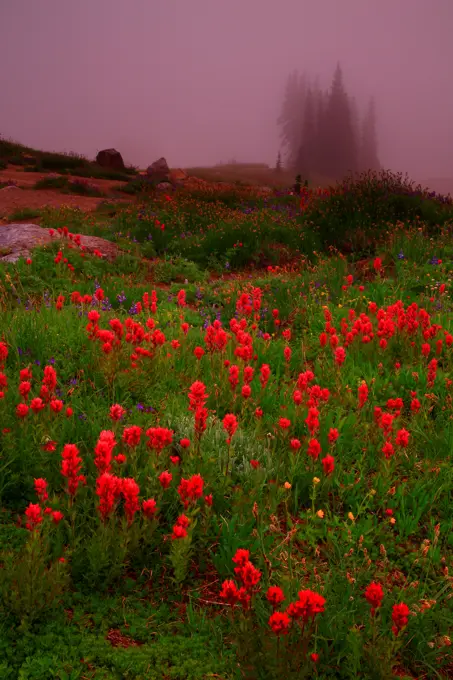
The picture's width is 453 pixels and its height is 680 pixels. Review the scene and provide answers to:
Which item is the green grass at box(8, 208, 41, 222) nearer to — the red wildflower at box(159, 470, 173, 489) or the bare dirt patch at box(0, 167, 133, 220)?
the bare dirt patch at box(0, 167, 133, 220)

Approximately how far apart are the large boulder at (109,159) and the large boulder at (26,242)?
2790 cm

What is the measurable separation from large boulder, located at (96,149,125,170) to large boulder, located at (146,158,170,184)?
5.10 meters

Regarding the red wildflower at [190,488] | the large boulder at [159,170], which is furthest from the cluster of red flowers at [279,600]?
the large boulder at [159,170]

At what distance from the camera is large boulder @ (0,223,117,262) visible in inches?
343

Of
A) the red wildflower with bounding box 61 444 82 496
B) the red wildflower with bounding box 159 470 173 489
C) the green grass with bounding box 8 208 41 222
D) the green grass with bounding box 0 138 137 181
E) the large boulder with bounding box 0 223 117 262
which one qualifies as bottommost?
the red wildflower with bounding box 159 470 173 489

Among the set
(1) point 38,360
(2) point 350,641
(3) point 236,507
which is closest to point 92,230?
(1) point 38,360

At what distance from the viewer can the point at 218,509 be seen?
2793 millimetres

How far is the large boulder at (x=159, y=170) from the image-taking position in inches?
1196

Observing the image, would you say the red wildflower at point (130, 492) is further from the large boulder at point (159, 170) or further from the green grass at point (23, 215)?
the large boulder at point (159, 170)

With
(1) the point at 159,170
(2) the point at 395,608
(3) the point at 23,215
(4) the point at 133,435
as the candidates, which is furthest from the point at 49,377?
(1) the point at 159,170

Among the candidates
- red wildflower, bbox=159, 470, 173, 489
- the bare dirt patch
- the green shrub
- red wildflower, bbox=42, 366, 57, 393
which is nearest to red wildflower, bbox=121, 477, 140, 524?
red wildflower, bbox=159, 470, 173, 489

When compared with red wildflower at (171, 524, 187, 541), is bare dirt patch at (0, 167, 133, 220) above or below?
above

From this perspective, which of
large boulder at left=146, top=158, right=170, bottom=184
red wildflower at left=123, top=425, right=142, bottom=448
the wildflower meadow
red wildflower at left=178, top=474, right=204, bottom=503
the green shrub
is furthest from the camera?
large boulder at left=146, top=158, right=170, bottom=184

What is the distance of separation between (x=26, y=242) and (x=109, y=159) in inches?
1165
